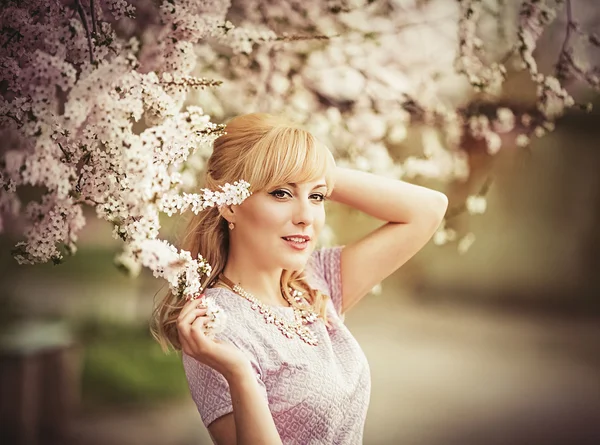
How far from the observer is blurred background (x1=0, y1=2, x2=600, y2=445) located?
2768 millimetres

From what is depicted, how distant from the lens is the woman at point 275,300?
1.42 metres

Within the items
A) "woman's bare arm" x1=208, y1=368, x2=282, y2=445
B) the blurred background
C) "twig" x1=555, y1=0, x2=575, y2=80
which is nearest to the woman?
"woman's bare arm" x1=208, y1=368, x2=282, y2=445

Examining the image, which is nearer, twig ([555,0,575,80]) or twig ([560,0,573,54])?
twig ([560,0,573,54])

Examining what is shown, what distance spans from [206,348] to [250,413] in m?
0.15

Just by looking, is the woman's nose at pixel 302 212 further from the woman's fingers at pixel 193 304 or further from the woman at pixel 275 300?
the woman's fingers at pixel 193 304

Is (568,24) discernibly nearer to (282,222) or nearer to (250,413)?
(282,222)

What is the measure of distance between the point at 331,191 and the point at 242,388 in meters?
0.55

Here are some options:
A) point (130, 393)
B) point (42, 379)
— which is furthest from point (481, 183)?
point (42, 379)

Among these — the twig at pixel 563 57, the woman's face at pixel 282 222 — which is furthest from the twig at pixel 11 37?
the twig at pixel 563 57

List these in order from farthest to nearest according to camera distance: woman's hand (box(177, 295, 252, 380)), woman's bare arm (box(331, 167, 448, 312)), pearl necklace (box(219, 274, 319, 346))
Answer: woman's bare arm (box(331, 167, 448, 312)) < pearl necklace (box(219, 274, 319, 346)) < woman's hand (box(177, 295, 252, 380))

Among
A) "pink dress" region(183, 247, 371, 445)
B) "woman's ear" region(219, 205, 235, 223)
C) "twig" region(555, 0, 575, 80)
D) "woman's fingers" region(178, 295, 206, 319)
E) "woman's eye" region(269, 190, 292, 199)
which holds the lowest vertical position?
"pink dress" region(183, 247, 371, 445)

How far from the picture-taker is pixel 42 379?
2.75 m

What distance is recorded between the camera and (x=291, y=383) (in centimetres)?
153

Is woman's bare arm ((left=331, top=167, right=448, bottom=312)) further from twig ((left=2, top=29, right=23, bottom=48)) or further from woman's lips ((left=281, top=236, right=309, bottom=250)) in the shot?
twig ((left=2, top=29, right=23, bottom=48))
